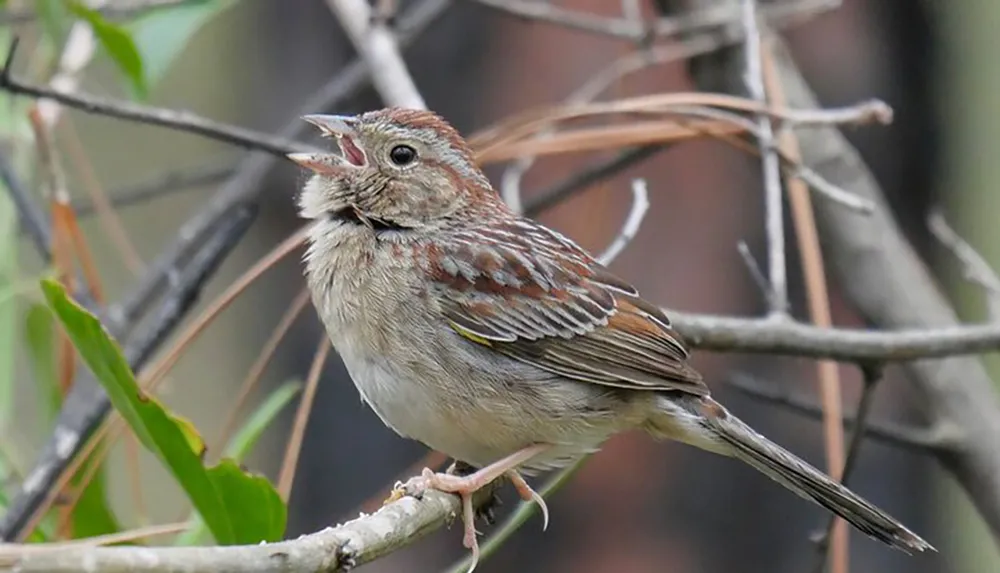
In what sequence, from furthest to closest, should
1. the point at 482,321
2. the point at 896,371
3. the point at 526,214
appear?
the point at 896,371
the point at 526,214
the point at 482,321

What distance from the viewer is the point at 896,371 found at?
3703 mm

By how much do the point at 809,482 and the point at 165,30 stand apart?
1536 millimetres

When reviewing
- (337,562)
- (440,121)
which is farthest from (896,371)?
(337,562)

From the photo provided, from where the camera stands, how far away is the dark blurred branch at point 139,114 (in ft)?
7.25

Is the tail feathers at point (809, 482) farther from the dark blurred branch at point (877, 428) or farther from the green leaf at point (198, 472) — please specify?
the green leaf at point (198, 472)

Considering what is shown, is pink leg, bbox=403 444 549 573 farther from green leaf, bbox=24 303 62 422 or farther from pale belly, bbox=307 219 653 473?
green leaf, bbox=24 303 62 422

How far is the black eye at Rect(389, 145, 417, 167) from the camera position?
236cm

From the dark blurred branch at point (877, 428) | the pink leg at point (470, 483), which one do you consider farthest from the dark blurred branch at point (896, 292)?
the pink leg at point (470, 483)

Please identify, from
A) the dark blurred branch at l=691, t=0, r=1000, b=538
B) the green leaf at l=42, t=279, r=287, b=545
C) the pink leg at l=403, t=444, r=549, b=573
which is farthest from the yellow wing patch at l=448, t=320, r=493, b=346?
the dark blurred branch at l=691, t=0, r=1000, b=538

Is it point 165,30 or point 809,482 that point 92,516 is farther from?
point 809,482

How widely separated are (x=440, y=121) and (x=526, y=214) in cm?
74

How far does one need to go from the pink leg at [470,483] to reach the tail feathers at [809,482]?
32 cm

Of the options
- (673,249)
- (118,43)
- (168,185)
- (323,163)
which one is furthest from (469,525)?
(673,249)

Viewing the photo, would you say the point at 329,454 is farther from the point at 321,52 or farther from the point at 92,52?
the point at 92,52
